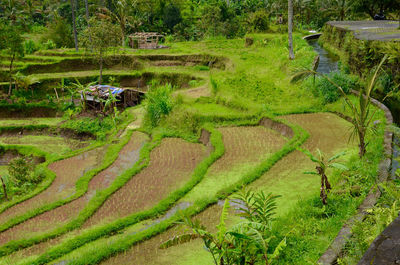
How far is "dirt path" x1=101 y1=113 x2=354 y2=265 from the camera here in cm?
586

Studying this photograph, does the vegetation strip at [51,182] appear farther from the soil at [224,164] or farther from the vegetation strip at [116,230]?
the soil at [224,164]

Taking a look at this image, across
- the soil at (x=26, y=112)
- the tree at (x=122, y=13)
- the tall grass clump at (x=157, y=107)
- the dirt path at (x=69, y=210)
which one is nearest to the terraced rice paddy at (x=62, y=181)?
the dirt path at (x=69, y=210)

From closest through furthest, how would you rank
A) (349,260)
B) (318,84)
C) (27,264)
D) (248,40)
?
1. (349,260)
2. (27,264)
3. (318,84)
4. (248,40)

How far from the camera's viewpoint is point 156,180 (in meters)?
9.05

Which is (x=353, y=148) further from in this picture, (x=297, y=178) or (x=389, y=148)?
(x=297, y=178)

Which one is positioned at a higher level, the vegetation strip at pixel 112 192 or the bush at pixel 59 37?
the bush at pixel 59 37

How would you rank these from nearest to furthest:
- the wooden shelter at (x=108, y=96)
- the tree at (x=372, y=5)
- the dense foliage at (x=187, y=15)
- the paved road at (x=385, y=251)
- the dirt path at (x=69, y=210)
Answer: the paved road at (x=385, y=251), the dirt path at (x=69, y=210), the wooden shelter at (x=108, y=96), the tree at (x=372, y=5), the dense foliage at (x=187, y=15)

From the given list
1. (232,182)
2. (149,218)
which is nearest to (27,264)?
(149,218)

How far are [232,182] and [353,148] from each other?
9.68 feet

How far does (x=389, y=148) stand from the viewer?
Answer: 8.24 m

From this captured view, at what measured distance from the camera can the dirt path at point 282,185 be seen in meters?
5.86

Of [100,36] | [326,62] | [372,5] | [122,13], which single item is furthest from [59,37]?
[372,5]

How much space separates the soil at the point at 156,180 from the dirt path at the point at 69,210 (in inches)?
24.5

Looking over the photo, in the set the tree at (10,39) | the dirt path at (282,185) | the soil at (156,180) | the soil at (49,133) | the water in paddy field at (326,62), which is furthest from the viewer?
the tree at (10,39)
